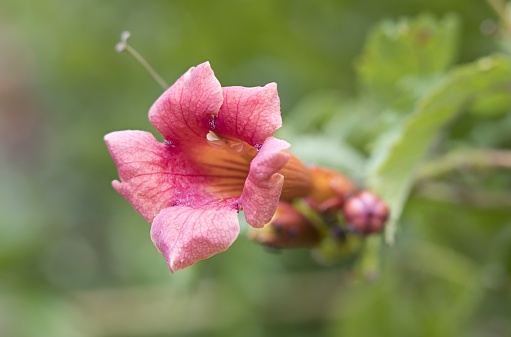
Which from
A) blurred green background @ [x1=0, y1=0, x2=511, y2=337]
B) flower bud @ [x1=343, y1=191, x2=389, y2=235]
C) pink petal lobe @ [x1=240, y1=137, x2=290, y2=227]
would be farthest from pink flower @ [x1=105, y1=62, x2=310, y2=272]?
blurred green background @ [x1=0, y1=0, x2=511, y2=337]

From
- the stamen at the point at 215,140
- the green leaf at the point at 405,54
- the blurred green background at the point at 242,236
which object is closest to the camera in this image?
the stamen at the point at 215,140

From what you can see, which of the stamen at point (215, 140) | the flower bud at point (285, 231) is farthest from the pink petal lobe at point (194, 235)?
the flower bud at point (285, 231)

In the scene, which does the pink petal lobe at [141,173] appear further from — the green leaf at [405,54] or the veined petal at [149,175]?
the green leaf at [405,54]

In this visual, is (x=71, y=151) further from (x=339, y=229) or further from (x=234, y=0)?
(x=339, y=229)

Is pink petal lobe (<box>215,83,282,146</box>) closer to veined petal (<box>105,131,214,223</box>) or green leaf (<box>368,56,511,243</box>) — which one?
veined petal (<box>105,131,214,223</box>)

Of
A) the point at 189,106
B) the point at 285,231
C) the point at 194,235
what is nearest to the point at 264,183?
the point at 194,235

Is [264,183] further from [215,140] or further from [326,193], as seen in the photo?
A: [326,193]

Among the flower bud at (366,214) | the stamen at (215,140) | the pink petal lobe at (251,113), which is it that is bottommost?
the flower bud at (366,214)
